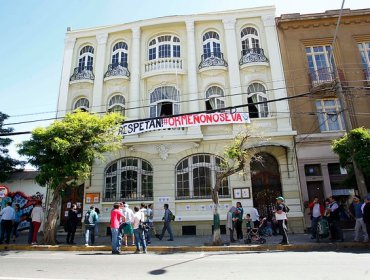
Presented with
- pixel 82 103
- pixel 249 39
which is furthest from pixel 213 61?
pixel 82 103

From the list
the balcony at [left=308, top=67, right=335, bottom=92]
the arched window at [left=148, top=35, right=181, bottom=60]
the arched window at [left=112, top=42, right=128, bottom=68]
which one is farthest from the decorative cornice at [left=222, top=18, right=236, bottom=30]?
the arched window at [left=112, top=42, right=128, bottom=68]

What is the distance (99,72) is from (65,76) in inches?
94.5

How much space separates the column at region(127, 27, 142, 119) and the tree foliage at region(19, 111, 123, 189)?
4.27 meters

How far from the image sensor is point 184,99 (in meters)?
17.3

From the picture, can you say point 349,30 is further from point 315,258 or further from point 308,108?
point 315,258

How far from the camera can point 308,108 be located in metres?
16.4

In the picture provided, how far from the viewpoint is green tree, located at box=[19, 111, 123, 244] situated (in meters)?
12.1

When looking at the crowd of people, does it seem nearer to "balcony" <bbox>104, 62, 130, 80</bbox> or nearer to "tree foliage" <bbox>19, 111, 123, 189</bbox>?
"tree foliage" <bbox>19, 111, 123, 189</bbox>

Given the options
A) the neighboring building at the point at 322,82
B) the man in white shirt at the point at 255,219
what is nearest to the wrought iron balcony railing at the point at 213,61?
the neighboring building at the point at 322,82

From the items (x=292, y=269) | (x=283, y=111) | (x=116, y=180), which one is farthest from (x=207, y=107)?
(x=292, y=269)

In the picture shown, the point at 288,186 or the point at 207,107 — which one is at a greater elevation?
the point at 207,107

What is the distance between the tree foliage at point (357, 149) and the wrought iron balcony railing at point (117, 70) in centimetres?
1291

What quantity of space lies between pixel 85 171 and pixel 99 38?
35.6 ft

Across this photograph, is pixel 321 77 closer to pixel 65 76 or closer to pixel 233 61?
pixel 233 61
